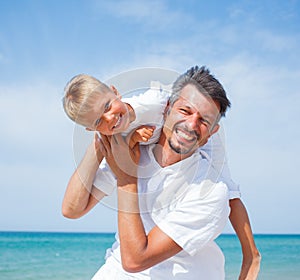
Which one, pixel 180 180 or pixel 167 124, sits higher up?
pixel 167 124

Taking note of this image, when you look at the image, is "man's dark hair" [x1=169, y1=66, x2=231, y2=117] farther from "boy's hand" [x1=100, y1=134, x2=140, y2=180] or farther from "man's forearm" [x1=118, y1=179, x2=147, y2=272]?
"man's forearm" [x1=118, y1=179, x2=147, y2=272]

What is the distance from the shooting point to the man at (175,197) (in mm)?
2707

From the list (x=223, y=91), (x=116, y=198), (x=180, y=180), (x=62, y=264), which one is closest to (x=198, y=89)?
(x=223, y=91)

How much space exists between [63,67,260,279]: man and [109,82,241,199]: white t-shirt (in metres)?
0.05

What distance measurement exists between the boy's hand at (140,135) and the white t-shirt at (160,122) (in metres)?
0.02

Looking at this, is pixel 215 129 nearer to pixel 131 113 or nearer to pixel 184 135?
pixel 184 135

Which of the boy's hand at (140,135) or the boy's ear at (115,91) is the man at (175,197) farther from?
the boy's ear at (115,91)

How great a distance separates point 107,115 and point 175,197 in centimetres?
57

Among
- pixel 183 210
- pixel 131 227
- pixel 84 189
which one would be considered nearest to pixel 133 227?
pixel 131 227

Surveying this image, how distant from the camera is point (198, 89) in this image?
9.25 ft

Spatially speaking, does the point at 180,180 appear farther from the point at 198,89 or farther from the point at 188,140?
the point at 198,89

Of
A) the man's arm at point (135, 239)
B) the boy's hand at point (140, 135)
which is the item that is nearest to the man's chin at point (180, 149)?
the boy's hand at point (140, 135)

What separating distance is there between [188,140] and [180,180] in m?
0.21

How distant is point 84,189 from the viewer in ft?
9.50
